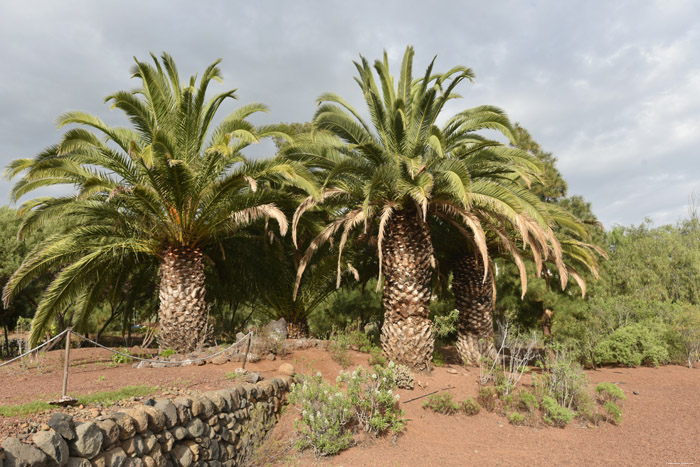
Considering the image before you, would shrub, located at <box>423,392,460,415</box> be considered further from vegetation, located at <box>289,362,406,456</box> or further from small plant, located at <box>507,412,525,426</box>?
vegetation, located at <box>289,362,406,456</box>

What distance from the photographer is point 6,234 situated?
16.7 metres

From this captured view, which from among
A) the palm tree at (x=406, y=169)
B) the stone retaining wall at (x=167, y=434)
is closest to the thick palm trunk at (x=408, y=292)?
the palm tree at (x=406, y=169)

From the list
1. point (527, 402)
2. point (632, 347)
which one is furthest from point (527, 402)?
point (632, 347)

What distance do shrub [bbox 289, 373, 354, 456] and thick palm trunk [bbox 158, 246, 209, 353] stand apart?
3.72 m

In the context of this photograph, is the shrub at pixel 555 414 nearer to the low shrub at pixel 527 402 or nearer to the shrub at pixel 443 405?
the low shrub at pixel 527 402

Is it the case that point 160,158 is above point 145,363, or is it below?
above

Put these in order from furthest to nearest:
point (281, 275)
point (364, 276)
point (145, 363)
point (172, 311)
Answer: point (364, 276) < point (281, 275) < point (172, 311) < point (145, 363)

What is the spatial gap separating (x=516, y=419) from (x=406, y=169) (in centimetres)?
580

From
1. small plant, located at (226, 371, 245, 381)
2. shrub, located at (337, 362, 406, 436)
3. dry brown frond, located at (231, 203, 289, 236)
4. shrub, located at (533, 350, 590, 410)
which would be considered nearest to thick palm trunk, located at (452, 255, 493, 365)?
shrub, located at (533, 350, 590, 410)

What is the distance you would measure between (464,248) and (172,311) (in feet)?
27.4

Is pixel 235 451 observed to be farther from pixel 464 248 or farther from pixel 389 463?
pixel 464 248

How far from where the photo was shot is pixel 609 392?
926 centimetres

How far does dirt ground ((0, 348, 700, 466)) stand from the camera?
655 cm

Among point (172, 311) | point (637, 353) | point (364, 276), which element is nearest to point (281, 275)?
point (364, 276)
